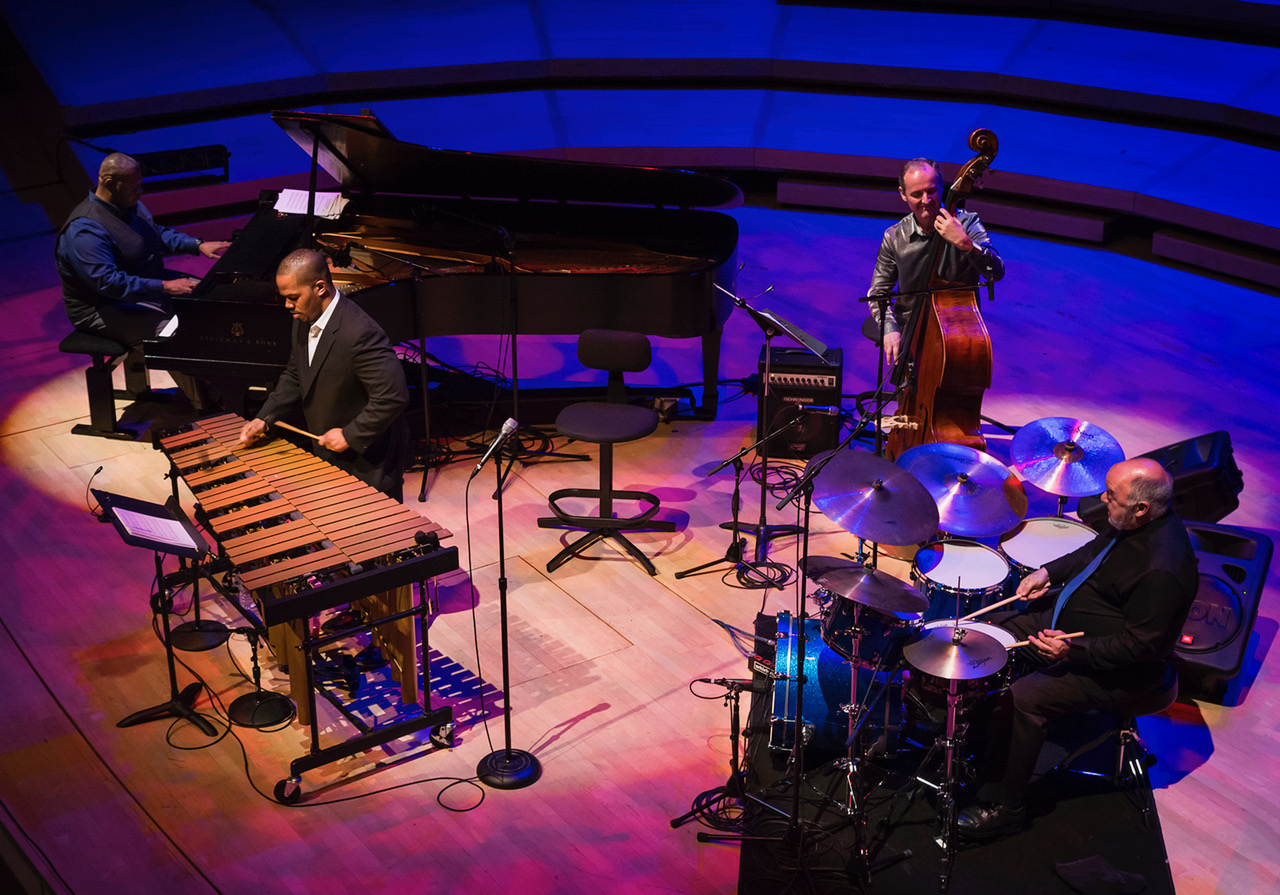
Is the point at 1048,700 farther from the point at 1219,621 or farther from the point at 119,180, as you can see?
the point at 119,180

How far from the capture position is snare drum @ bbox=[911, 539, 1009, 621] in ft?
13.7

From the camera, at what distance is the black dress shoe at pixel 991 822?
4.06 metres

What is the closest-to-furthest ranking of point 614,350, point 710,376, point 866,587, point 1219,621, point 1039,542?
point 866,587 → point 1039,542 → point 1219,621 → point 614,350 → point 710,376

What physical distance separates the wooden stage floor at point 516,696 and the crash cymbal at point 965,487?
1124 millimetres

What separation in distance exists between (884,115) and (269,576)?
8650 millimetres

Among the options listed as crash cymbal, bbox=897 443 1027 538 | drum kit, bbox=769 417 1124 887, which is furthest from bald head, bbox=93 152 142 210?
crash cymbal, bbox=897 443 1027 538

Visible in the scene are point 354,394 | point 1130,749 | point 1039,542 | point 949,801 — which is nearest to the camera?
point 949,801

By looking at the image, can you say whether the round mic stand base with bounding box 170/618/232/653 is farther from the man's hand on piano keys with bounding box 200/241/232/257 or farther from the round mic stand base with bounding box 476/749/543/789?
the man's hand on piano keys with bounding box 200/241/232/257

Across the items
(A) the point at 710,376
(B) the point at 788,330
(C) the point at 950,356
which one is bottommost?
(A) the point at 710,376

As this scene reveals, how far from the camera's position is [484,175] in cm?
686

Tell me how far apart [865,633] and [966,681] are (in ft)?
1.22

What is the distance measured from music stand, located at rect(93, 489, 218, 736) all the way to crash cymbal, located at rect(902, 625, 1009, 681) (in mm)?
2559

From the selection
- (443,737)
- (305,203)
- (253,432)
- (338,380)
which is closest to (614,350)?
(338,380)

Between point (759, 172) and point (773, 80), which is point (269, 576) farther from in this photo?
point (773, 80)
